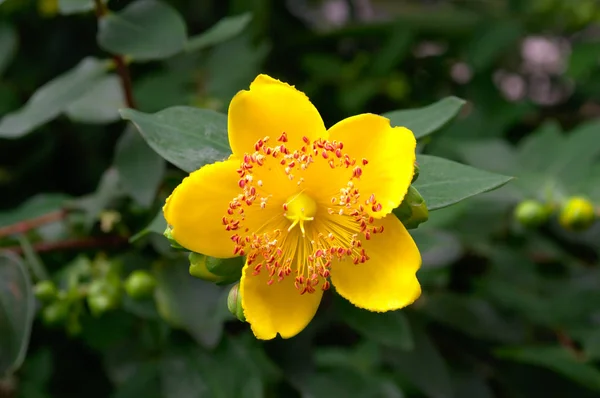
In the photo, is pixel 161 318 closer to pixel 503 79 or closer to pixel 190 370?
pixel 190 370

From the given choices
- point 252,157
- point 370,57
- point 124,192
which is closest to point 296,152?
point 252,157

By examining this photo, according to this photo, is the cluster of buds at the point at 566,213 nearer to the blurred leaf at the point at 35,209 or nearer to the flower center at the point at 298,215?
the flower center at the point at 298,215

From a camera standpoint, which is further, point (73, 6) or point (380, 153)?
point (73, 6)

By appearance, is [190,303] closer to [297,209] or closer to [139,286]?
[139,286]

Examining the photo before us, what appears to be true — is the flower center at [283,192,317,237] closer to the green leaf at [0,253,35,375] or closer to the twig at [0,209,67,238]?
the green leaf at [0,253,35,375]

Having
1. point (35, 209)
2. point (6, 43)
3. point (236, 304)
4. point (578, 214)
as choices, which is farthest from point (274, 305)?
point (6, 43)

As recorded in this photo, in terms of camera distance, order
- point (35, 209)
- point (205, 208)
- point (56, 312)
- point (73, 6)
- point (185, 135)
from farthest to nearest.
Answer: point (35, 209) < point (56, 312) < point (73, 6) < point (185, 135) < point (205, 208)
